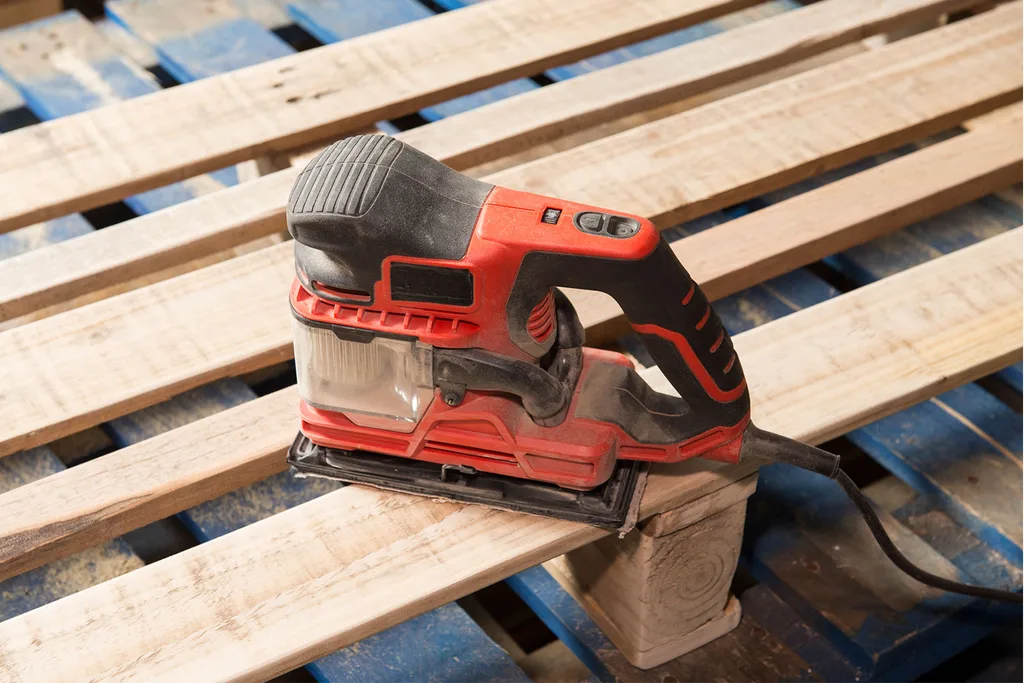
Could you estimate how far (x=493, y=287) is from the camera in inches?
53.3

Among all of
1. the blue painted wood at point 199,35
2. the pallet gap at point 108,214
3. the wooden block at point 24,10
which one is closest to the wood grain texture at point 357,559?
the pallet gap at point 108,214

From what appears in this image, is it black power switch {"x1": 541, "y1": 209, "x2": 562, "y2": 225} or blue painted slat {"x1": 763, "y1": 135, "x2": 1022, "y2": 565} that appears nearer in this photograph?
black power switch {"x1": 541, "y1": 209, "x2": 562, "y2": 225}

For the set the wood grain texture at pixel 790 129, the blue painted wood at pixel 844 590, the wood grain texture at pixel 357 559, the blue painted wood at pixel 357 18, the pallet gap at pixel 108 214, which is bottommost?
the blue painted wood at pixel 844 590

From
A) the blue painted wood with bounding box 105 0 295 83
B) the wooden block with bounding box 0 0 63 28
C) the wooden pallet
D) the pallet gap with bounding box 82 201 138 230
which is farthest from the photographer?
the wooden block with bounding box 0 0 63 28

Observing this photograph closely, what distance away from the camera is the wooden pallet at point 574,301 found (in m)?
1.48

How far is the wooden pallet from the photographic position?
4.86ft

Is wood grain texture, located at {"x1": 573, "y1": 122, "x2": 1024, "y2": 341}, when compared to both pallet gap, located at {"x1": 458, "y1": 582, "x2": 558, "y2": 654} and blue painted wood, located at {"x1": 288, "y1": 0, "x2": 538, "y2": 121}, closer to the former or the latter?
pallet gap, located at {"x1": 458, "y1": 582, "x2": 558, "y2": 654}

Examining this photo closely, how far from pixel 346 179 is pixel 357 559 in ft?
1.49

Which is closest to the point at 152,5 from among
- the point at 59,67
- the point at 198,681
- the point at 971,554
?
the point at 59,67

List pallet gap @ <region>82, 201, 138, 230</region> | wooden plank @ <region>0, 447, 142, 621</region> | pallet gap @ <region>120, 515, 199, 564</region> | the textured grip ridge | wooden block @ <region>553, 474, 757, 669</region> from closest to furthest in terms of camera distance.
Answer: the textured grip ridge
wooden block @ <region>553, 474, 757, 669</region>
wooden plank @ <region>0, 447, 142, 621</region>
pallet gap @ <region>120, 515, 199, 564</region>
pallet gap @ <region>82, 201, 138, 230</region>

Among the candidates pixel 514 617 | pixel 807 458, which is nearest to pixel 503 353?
pixel 807 458

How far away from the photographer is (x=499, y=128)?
211cm

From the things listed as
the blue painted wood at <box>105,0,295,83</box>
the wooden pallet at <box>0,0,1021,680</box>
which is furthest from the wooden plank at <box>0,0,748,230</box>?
the blue painted wood at <box>105,0,295,83</box>

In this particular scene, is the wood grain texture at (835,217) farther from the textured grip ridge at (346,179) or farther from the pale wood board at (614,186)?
the textured grip ridge at (346,179)
